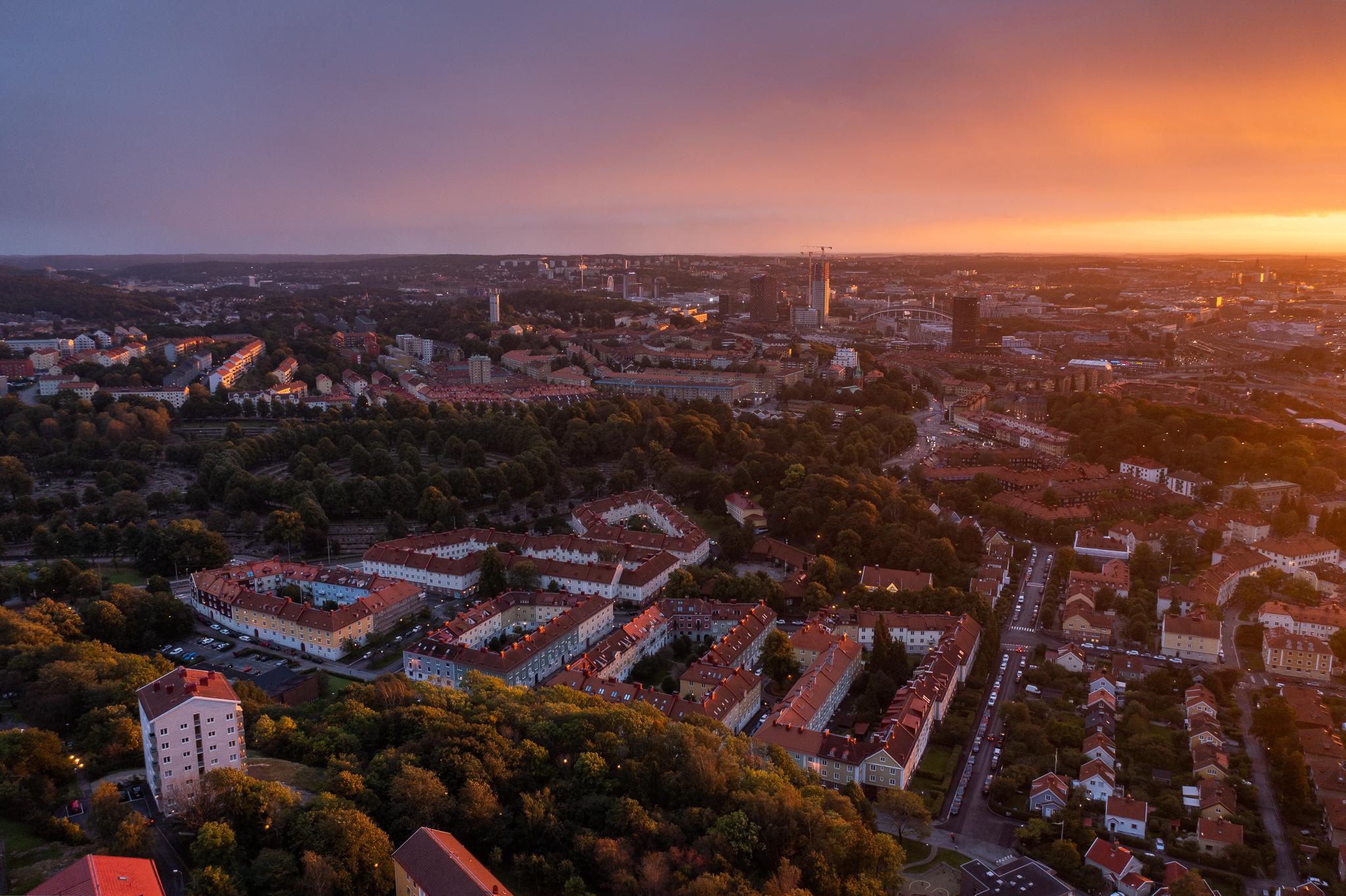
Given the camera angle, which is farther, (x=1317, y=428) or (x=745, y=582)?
(x=1317, y=428)

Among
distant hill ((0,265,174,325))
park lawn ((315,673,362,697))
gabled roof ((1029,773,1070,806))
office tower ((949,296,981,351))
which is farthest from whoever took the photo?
distant hill ((0,265,174,325))

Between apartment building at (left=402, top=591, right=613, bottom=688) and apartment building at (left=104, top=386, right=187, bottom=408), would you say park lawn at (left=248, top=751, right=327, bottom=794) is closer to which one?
apartment building at (left=402, top=591, right=613, bottom=688)

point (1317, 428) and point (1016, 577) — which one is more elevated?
point (1317, 428)

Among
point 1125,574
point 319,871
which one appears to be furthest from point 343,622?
point 1125,574

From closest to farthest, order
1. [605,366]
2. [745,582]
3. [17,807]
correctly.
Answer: [17,807]
[745,582]
[605,366]

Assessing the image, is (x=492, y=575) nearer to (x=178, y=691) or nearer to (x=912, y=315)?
(x=178, y=691)

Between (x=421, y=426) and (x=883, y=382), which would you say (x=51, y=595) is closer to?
(x=421, y=426)

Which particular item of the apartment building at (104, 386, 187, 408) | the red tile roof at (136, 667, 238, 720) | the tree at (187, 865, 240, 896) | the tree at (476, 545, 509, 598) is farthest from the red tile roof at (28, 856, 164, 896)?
the apartment building at (104, 386, 187, 408)
